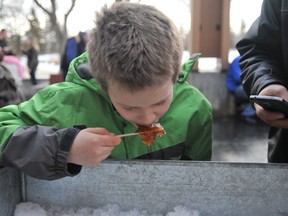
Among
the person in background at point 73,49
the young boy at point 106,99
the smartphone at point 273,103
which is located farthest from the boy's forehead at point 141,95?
the person in background at point 73,49

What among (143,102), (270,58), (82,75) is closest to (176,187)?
(143,102)

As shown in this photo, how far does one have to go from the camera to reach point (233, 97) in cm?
620

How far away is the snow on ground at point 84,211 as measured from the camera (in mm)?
1028

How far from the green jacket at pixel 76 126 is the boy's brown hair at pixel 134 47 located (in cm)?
18

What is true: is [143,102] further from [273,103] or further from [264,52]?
Result: [264,52]

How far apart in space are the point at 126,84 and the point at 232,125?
490 centimetres

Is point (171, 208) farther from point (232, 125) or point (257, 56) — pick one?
point (232, 125)

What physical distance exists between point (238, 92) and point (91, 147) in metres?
5.15

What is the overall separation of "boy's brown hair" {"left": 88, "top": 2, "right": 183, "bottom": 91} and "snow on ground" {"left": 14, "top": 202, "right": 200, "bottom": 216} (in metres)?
0.32

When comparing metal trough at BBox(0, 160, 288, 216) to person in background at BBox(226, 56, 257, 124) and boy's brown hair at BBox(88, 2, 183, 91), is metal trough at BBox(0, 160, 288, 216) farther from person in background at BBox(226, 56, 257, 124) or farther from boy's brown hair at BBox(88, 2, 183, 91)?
person in background at BBox(226, 56, 257, 124)

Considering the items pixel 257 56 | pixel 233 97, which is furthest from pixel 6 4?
pixel 257 56

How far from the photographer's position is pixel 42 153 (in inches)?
37.9

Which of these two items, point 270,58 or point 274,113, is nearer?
point 274,113

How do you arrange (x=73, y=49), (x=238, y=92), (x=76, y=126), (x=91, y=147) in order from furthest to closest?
(x=73, y=49) → (x=238, y=92) → (x=76, y=126) → (x=91, y=147)
